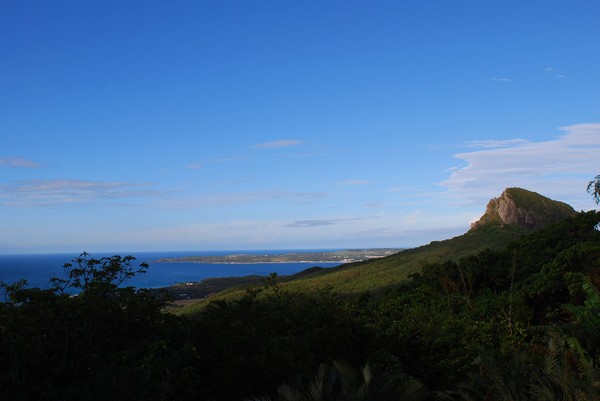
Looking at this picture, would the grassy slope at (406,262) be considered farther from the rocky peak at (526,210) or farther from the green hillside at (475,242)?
the rocky peak at (526,210)

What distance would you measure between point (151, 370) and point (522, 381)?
6.89 metres

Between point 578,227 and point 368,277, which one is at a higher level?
point 578,227

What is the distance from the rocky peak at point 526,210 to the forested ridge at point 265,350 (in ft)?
117

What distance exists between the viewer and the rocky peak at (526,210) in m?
49.9

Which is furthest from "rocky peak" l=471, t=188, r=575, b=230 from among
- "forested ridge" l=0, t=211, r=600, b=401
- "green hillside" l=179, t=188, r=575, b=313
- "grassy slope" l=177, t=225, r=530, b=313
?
"forested ridge" l=0, t=211, r=600, b=401

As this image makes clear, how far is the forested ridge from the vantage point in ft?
29.2

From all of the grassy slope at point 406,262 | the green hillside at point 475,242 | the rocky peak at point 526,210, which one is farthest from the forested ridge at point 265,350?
the rocky peak at point 526,210

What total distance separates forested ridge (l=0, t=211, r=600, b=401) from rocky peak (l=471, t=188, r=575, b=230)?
35.6m

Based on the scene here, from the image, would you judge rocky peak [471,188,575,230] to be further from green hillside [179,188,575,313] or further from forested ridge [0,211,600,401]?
forested ridge [0,211,600,401]

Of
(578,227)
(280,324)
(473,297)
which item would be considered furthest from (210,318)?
(578,227)

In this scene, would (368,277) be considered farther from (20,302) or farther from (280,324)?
(20,302)

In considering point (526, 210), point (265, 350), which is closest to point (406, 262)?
point (526, 210)

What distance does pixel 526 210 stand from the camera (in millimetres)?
50188

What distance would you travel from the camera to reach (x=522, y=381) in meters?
10.2
